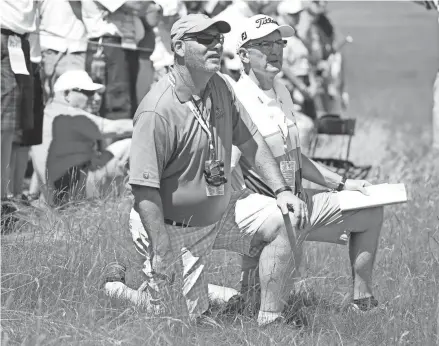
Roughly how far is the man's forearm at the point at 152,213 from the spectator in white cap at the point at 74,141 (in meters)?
2.76

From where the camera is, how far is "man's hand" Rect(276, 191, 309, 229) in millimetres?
4938

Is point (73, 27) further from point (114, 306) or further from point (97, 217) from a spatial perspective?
point (114, 306)

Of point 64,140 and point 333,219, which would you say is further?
point 64,140

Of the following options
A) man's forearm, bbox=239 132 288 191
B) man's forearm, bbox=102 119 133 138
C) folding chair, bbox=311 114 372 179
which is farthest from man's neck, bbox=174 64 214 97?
folding chair, bbox=311 114 372 179

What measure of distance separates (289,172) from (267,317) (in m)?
0.82

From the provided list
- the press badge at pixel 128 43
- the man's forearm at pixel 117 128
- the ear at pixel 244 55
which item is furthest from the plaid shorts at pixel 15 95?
the ear at pixel 244 55

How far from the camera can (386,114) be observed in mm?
17484

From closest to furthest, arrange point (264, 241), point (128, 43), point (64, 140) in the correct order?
1. point (264, 241)
2. point (64, 140)
3. point (128, 43)

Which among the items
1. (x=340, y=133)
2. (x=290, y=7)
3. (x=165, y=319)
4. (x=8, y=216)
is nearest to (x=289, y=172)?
(x=165, y=319)

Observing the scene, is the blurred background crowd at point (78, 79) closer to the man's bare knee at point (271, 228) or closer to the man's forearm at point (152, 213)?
the man's bare knee at point (271, 228)

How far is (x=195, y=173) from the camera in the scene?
480 cm

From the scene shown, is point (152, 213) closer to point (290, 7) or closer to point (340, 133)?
point (340, 133)

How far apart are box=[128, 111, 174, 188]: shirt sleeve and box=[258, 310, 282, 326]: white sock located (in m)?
0.85

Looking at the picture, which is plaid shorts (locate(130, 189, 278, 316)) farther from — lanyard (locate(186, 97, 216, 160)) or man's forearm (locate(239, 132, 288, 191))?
lanyard (locate(186, 97, 216, 160))
